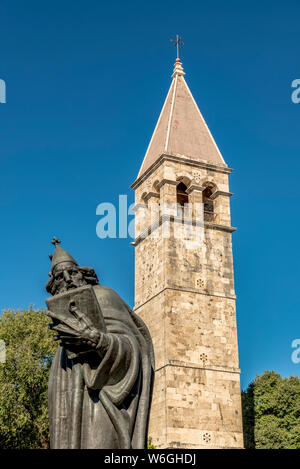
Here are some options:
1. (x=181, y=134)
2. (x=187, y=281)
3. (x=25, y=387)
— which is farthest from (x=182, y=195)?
(x=25, y=387)

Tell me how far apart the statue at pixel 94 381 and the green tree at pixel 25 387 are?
782 inches

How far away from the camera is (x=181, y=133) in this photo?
31188mm

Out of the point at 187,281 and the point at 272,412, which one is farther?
the point at 272,412

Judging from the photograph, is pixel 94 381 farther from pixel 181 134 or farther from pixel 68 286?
pixel 181 134

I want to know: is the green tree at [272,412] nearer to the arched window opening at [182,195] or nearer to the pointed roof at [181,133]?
the arched window opening at [182,195]

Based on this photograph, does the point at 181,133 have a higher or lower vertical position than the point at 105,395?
higher

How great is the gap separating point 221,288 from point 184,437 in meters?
6.69

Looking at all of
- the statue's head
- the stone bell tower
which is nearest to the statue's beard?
the statue's head

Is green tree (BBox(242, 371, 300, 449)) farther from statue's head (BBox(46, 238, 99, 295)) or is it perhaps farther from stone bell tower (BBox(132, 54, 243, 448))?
statue's head (BBox(46, 238, 99, 295))

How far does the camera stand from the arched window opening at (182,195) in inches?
1232

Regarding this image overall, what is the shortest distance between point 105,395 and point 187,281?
23547 millimetres

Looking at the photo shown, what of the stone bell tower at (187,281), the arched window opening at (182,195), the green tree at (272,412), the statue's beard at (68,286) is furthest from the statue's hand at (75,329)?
the green tree at (272,412)

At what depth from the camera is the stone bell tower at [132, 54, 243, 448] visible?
86.0ft
